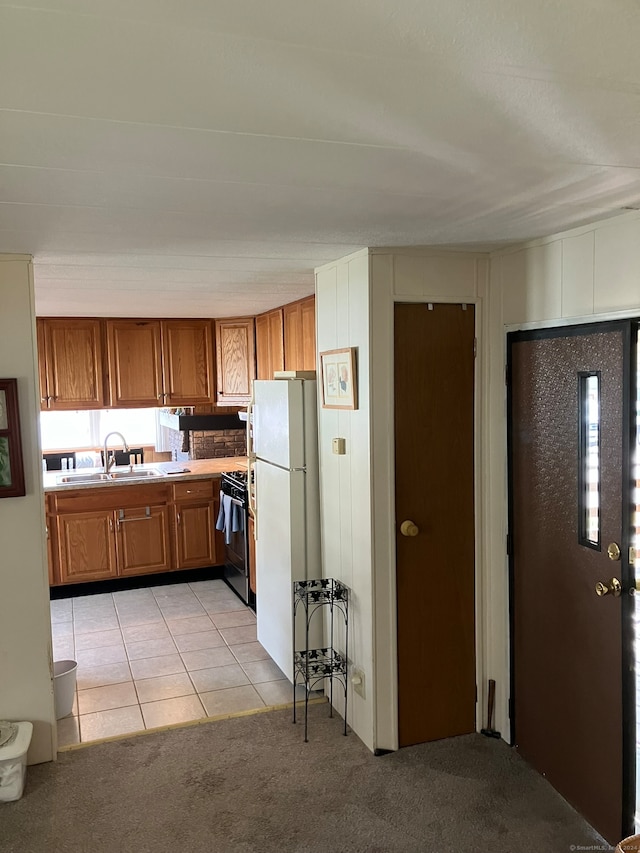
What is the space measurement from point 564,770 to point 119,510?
148 inches

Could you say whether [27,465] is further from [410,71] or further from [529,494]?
[410,71]

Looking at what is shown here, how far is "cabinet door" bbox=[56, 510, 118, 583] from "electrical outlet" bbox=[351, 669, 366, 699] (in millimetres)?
2856

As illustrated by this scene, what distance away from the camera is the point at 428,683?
314 centimetres

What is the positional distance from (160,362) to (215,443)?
1.17 metres

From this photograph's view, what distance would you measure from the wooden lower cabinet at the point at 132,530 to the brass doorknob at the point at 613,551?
12.3ft

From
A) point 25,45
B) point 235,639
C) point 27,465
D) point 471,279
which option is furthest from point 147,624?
point 25,45

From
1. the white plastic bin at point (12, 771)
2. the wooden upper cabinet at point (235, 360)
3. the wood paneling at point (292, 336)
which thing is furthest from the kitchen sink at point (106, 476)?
the white plastic bin at point (12, 771)

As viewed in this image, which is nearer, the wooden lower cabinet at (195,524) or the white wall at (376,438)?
the white wall at (376,438)

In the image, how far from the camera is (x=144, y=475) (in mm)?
5812

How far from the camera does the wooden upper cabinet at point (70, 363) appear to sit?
540 centimetres

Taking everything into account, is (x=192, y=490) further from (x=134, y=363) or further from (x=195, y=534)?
(x=134, y=363)

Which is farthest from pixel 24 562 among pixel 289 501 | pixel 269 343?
pixel 269 343

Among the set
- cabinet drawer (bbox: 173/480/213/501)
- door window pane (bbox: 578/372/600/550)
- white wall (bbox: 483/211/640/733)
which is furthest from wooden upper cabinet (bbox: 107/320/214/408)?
door window pane (bbox: 578/372/600/550)

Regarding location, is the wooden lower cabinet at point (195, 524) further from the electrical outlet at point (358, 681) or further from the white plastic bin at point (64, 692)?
the electrical outlet at point (358, 681)
